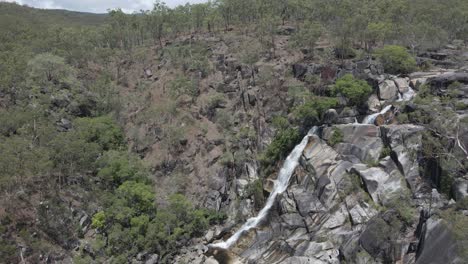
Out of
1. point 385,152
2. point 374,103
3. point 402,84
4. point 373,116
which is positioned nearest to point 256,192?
point 385,152

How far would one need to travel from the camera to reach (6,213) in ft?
152

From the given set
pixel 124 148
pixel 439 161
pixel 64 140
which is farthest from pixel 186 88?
pixel 439 161

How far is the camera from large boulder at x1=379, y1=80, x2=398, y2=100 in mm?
57438

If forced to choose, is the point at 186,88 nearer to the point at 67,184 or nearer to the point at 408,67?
the point at 67,184

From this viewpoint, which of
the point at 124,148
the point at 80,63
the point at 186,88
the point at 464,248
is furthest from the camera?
the point at 80,63

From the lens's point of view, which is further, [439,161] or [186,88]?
[186,88]

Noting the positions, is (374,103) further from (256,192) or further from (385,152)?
(256,192)

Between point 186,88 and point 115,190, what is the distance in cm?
2865

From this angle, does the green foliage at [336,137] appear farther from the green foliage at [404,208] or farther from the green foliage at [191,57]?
the green foliage at [191,57]

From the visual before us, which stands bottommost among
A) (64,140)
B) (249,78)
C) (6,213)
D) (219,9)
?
(6,213)

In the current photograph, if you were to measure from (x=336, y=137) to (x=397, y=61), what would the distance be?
2154 centimetres

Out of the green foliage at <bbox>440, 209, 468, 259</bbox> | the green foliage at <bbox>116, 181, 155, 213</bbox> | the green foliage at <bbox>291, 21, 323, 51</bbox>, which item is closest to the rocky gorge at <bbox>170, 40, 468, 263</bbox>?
the green foliage at <bbox>440, 209, 468, 259</bbox>

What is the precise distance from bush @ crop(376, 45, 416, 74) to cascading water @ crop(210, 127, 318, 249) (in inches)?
753

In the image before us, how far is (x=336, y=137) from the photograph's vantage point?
51031mm
